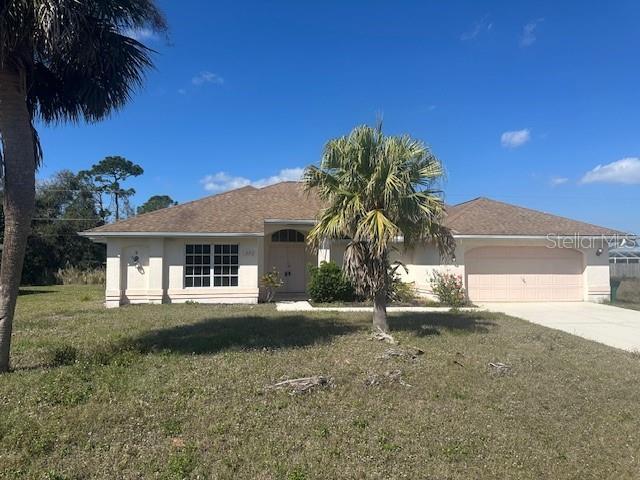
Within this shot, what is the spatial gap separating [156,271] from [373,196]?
1034cm

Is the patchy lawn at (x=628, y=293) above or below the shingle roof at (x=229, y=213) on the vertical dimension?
below

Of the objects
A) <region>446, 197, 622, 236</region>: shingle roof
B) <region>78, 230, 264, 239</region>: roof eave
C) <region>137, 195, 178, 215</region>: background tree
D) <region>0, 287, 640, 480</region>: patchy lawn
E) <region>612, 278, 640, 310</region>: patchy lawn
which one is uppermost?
<region>137, 195, 178, 215</region>: background tree

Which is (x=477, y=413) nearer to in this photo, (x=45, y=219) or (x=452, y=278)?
(x=452, y=278)

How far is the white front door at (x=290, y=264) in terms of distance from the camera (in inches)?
773

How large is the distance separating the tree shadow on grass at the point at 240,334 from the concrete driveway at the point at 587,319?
5.74 metres

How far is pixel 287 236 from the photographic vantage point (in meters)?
19.7

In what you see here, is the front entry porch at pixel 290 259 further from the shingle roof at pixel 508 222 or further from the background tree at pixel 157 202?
the background tree at pixel 157 202

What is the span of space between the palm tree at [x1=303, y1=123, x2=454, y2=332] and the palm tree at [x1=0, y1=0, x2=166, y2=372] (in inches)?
164

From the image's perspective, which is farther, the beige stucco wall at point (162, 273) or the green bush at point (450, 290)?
the green bush at point (450, 290)

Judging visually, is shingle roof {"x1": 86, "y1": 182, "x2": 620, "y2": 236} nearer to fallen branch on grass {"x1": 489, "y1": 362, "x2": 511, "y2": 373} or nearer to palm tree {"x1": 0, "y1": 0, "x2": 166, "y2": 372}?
palm tree {"x1": 0, "y1": 0, "x2": 166, "y2": 372}

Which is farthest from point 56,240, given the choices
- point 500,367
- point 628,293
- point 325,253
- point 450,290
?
point 628,293

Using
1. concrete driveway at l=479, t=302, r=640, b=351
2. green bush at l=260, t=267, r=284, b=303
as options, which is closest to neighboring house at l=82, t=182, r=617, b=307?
green bush at l=260, t=267, r=284, b=303

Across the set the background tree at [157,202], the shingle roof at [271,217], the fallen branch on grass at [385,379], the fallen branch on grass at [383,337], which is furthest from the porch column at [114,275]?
the background tree at [157,202]

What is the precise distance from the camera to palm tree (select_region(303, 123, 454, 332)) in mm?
9227
